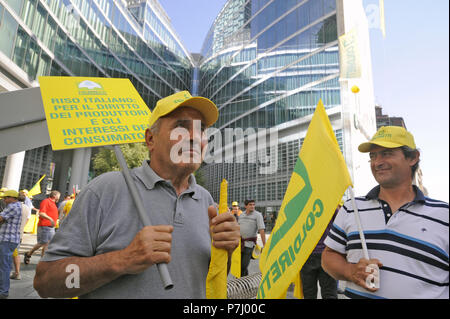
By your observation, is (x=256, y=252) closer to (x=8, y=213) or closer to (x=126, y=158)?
(x=8, y=213)

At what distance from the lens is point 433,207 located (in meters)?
1.85

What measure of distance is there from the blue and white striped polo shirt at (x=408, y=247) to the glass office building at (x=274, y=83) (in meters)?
21.1

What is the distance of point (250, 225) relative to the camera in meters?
6.21

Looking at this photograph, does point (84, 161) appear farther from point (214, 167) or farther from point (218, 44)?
point (218, 44)

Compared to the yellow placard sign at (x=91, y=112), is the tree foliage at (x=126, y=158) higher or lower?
higher

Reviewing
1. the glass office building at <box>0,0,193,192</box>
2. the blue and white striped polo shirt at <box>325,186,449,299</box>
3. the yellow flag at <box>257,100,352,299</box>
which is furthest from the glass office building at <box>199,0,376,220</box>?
the yellow flag at <box>257,100,352,299</box>

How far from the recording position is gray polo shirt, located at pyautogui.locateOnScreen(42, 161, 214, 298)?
1263 mm

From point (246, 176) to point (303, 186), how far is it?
3123 cm

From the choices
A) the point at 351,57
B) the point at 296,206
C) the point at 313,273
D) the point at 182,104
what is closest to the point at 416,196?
the point at 296,206

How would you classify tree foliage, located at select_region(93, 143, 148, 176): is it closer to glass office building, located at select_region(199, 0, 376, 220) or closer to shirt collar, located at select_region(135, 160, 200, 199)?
glass office building, located at select_region(199, 0, 376, 220)

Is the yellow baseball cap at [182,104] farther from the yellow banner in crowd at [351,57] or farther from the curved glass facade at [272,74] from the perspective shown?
the curved glass facade at [272,74]

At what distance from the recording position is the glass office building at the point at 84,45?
47.3 ft

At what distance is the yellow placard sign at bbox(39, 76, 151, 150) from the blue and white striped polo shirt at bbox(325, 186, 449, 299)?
162 centimetres

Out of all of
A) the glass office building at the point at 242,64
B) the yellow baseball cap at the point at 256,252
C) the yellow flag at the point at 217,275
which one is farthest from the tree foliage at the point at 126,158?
the yellow flag at the point at 217,275
